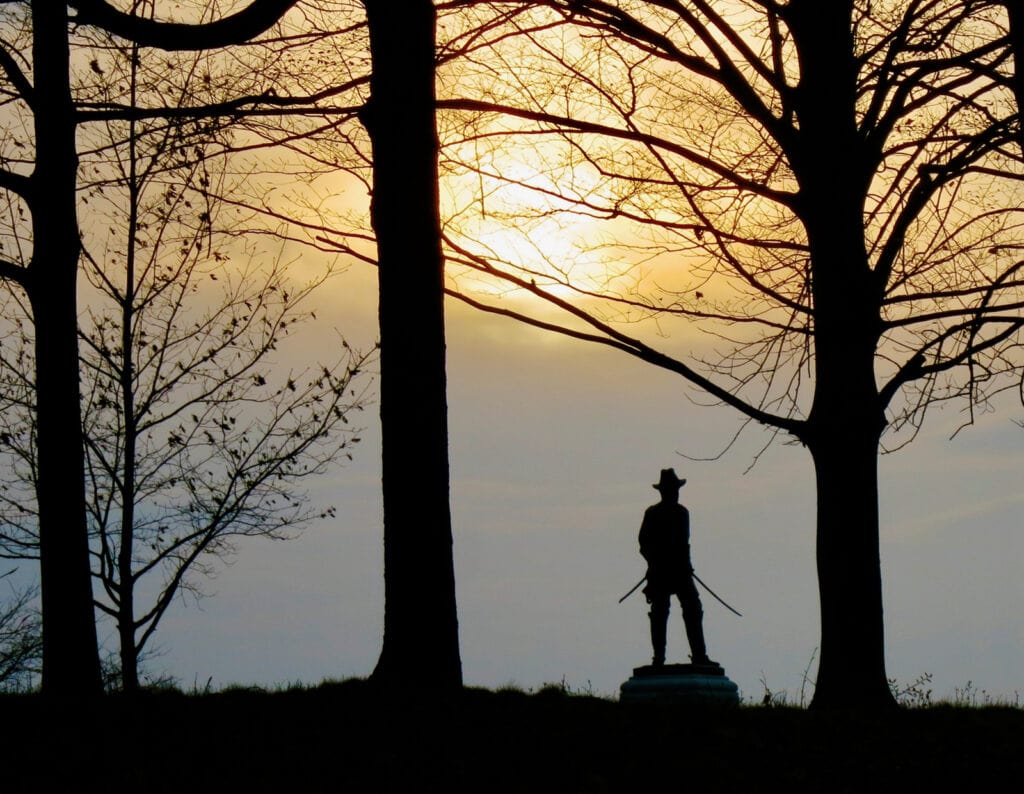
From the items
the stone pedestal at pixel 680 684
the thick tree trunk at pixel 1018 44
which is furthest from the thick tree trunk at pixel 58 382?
the thick tree trunk at pixel 1018 44

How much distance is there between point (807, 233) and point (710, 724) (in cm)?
607

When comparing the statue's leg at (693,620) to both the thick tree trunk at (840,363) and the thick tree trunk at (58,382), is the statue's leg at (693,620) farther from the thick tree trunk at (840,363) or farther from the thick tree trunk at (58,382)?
the thick tree trunk at (58,382)

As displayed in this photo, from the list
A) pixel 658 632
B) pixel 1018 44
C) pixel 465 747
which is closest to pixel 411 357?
pixel 465 747

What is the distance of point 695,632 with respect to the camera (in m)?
13.9

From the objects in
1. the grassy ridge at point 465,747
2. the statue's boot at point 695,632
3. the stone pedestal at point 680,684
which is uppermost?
the statue's boot at point 695,632

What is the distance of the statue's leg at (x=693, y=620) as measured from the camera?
45.4ft

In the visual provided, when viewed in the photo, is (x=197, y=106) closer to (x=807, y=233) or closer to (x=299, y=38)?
(x=299, y=38)

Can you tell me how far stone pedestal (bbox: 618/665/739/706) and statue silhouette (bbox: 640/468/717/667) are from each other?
1.92ft

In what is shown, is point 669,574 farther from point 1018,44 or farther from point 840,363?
point 1018,44

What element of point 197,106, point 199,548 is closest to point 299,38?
point 197,106

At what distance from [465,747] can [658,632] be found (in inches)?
193

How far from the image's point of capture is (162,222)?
18.0 m

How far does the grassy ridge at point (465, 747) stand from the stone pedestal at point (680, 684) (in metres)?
1.59

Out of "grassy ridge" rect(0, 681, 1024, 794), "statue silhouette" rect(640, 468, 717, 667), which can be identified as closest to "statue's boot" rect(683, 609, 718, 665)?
"statue silhouette" rect(640, 468, 717, 667)
